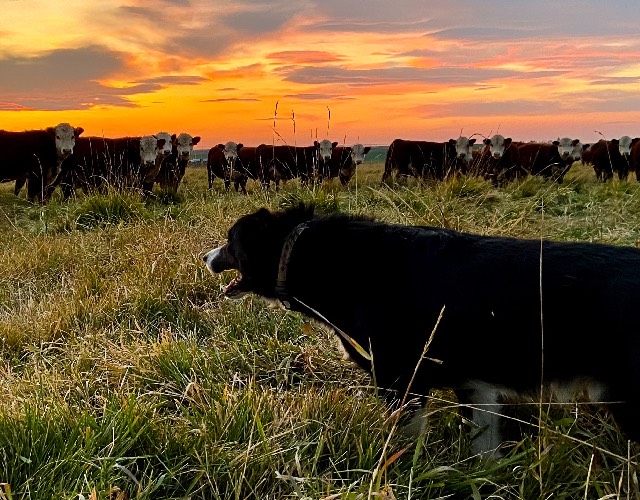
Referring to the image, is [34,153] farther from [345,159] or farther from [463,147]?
[463,147]

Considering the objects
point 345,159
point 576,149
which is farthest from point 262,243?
point 576,149

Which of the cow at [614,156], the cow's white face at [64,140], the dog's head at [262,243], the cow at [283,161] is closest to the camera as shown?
the dog's head at [262,243]

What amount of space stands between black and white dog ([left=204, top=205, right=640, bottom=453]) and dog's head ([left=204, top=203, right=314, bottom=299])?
2cm

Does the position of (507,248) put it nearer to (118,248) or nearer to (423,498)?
(423,498)

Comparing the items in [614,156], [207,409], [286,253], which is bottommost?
[207,409]

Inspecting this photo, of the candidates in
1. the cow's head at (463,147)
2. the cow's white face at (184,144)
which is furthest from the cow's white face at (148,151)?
the cow's head at (463,147)

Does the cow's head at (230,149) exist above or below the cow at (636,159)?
above

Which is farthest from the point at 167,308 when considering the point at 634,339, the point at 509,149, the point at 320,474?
the point at 509,149

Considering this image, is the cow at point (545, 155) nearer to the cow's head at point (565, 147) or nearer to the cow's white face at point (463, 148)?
the cow's head at point (565, 147)

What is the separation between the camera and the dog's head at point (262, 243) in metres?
3.42

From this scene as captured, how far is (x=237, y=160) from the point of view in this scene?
74.1ft

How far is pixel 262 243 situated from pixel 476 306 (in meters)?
1.33

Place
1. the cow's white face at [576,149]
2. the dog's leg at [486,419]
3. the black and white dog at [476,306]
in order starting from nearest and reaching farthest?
the black and white dog at [476,306] < the dog's leg at [486,419] < the cow's white face at [576,149]

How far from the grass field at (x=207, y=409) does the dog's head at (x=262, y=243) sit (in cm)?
43
